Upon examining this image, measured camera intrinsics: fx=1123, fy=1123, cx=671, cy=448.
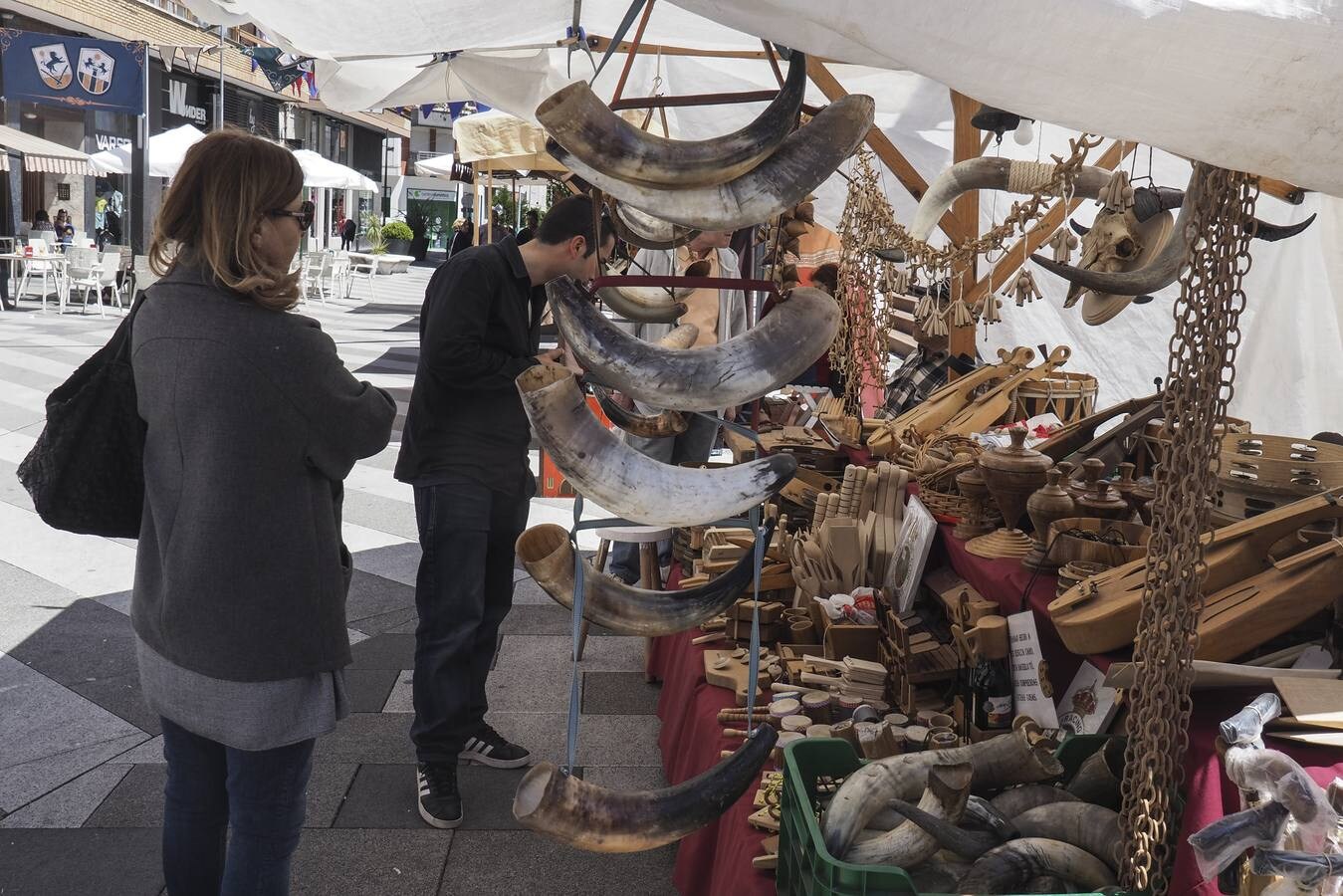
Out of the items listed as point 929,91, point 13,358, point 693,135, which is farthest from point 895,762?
point 13,358

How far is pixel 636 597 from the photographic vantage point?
1.97 metres

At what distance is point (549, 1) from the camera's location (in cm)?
502

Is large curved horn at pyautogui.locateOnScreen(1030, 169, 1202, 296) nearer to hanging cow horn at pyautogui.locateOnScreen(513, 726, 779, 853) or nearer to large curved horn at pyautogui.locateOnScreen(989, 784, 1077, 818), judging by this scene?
large curved horn at pyautogui.locateOnScreen(989, 784, 1077, 818)

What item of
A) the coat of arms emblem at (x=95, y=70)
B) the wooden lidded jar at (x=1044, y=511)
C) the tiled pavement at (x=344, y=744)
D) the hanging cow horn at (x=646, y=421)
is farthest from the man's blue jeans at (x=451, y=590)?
the coat of arms emblem at (x=95, y=70)

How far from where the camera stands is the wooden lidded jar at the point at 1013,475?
9.57 ft

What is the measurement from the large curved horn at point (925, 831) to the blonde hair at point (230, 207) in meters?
1.39

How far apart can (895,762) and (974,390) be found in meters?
2.89

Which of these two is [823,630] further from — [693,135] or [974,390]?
[693,135]

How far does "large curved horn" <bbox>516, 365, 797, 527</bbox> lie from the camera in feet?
5.15

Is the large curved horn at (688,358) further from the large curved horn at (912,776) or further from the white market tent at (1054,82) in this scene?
the large curved horn at (912,776)

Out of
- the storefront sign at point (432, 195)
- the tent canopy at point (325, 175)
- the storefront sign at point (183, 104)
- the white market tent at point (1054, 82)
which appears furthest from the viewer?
the storefront sign at point (432, 195)

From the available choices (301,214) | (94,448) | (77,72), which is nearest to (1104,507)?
(301,214)

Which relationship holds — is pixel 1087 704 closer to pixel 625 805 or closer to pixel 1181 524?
pixel 1181 524

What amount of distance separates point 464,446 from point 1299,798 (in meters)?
2.31
